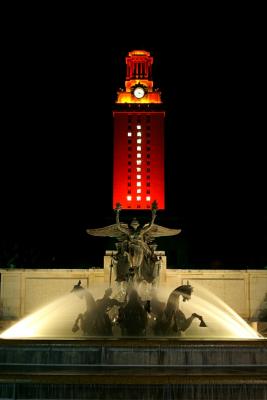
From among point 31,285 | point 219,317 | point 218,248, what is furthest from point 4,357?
point 218,248

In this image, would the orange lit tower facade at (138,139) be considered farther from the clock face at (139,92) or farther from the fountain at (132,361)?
the fountain at (132,361)

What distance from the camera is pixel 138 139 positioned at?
66688 millimetres

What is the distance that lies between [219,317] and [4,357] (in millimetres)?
10555

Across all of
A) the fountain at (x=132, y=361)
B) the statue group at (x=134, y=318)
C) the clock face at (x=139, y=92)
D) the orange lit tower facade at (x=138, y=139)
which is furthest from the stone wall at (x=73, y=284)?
the clock face at (x=139, y=92)

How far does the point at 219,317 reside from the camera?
22.2 m

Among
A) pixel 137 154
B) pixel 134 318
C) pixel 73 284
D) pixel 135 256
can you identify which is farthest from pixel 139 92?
pixel 134 318

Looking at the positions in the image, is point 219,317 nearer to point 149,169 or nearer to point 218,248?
point 218,248

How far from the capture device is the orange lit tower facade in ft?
212

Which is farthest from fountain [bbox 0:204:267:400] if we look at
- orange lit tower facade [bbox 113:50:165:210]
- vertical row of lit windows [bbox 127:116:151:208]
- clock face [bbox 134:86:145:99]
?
clock face [bbox 134:86:145:99]

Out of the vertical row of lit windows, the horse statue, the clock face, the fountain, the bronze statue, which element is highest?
the clock face

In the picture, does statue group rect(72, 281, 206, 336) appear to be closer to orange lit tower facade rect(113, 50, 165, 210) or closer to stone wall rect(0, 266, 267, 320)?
stone wall rect(0, 266, 267, 320)

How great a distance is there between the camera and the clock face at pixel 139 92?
210 ft

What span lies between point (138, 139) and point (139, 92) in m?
5.42

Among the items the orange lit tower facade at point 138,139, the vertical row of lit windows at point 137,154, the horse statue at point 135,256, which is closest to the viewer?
the horse statue at point 135,256
